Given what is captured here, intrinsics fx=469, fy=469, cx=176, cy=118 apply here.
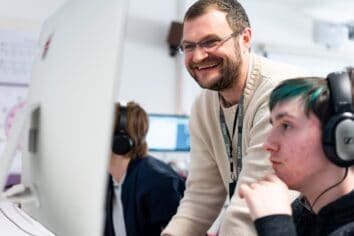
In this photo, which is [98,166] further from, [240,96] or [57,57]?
[240,96]

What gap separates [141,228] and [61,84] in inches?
48.3

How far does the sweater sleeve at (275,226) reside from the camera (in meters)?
0.73

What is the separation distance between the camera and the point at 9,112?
2848 mm

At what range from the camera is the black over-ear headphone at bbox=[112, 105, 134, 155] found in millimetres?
1930

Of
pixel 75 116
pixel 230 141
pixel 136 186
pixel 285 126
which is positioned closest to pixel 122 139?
pixel 136 186

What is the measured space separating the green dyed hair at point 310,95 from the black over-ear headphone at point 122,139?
3.74 feet

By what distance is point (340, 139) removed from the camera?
76 cm

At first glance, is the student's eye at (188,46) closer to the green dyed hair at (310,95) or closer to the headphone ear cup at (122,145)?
the green dyed hair at (310,95)

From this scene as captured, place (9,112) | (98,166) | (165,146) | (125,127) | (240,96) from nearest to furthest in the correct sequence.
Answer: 1. (98,166)
2. (240,96)
3. (125,127)
4. (9,112)
5. (165,146)

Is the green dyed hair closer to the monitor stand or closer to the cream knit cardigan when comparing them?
the cream knit cardigan

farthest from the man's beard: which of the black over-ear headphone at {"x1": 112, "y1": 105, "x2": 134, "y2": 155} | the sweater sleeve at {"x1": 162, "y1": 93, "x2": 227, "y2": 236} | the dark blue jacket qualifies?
the black over-ear headphone at {"x1": 112, "y1": 105, "x2": 134, "y2": 155}

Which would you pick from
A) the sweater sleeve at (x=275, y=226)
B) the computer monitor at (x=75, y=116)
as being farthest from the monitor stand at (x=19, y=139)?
the sweater sleeve at (x=275, y=226)

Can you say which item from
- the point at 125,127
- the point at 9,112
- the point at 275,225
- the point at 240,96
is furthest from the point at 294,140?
the point at 9,112

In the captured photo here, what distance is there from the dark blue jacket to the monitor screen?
1285mm
